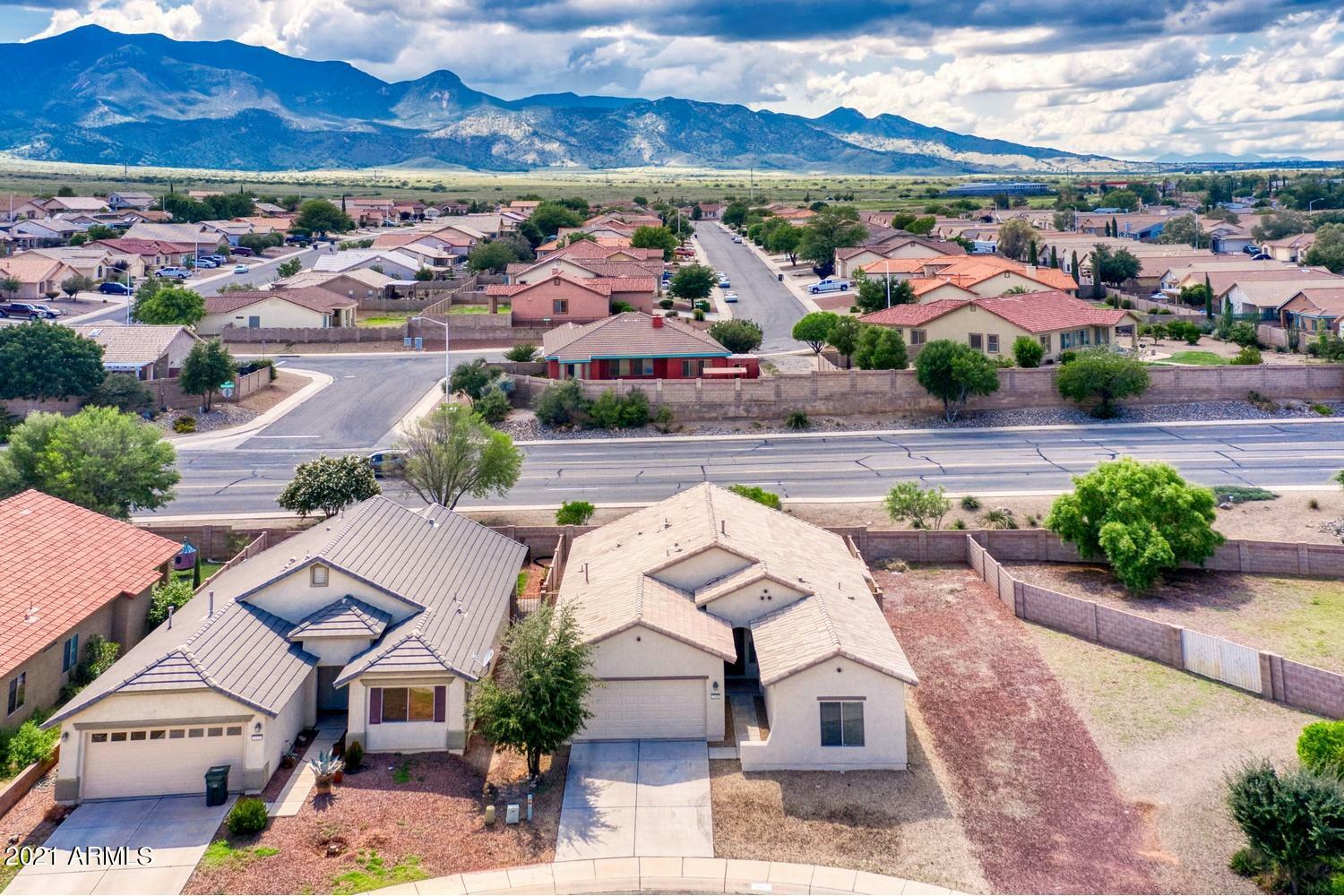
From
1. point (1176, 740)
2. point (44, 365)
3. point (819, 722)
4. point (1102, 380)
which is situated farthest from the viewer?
point (44, 365)

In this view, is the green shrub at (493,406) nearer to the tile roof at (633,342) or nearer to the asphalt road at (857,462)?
the asphalt road at (857,462)

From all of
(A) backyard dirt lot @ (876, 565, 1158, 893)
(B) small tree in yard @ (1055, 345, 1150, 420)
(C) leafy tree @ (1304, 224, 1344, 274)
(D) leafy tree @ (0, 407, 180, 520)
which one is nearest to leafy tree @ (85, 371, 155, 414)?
Result: (D) leafy tree @ (0, 407, 180, 520)

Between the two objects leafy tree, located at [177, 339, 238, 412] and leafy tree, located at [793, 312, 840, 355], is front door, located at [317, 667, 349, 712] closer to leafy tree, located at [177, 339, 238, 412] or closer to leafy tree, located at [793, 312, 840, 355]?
leafy tree, located at [177, 339, 238, 412]

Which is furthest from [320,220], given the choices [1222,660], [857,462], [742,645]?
[1222,660]

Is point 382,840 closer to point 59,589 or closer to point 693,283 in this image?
point 59,589

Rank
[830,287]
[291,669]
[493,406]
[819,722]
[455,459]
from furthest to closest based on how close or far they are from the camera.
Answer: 1. [830,287]
2. [493,406]
3. [455,459]
4. [291,669]
5. [819,722]
